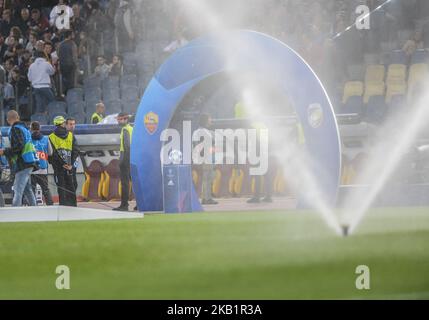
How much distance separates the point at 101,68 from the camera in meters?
22.1

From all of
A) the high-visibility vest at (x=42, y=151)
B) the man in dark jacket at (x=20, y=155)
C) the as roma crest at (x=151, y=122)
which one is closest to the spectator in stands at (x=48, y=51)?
the high-visibility vest at (x=42, y=151)

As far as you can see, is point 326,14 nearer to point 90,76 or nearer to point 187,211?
point 90,76

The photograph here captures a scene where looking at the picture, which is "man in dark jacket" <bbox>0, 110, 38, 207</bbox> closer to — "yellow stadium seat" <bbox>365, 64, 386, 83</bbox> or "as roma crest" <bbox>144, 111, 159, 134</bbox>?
"as roma crest" <bbox>144, 111, 159, 134</bbox>

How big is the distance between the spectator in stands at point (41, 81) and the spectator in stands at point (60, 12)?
1.60 metres

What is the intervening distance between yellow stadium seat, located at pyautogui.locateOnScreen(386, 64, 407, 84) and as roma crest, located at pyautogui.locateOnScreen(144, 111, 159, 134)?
5461 mm

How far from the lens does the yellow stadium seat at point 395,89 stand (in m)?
19.4

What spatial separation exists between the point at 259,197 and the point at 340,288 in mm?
11267

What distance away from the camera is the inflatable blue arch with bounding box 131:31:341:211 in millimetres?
14227

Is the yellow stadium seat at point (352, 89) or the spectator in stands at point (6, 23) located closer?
the yellow stadium seat at point (352, 89)

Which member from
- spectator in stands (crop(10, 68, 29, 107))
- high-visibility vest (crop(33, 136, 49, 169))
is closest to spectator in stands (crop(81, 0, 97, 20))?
spectator in stands (crop(10, 68, 29, 107))

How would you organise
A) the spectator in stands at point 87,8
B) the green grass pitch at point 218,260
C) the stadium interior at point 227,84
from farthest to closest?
1. the spectator in stands at point 87,8
2. the stadium interior at point 227,84
3. the green grass pitch at point 218,260

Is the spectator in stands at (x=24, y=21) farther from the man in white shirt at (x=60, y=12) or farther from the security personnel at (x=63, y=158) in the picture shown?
the security personnel at (x=63, y=158)

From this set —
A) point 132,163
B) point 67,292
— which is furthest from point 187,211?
point 67,292

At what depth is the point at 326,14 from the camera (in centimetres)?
2058
